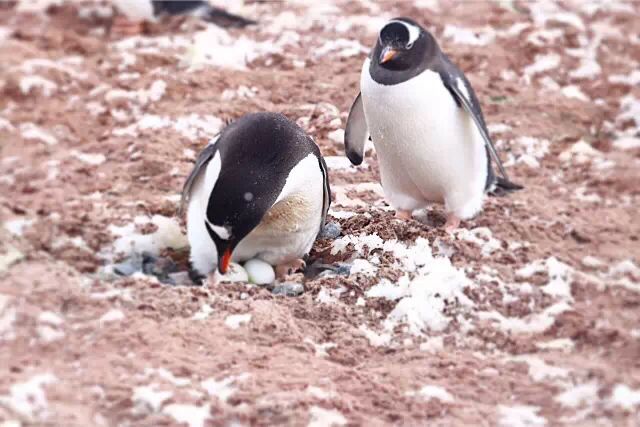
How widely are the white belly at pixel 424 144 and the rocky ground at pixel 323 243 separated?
6.1 inches

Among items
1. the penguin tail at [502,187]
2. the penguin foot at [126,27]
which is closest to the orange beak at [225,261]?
the penguin tail at [502,187]

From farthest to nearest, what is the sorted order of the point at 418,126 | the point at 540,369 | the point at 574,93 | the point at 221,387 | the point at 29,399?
the point at 574,93 < the point at 418,126 < the point at 540,369 < the point at 221,387 < the point at 29,399

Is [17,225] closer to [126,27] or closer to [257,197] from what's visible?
[257,197]

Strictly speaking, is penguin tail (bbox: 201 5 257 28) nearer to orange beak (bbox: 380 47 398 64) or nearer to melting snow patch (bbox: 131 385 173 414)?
orange beak (bbox: 380 47 398 64)

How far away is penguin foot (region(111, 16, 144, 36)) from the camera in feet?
25.6

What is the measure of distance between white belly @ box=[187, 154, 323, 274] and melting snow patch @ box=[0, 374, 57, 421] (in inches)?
48.8

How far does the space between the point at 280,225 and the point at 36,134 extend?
227 centimetres

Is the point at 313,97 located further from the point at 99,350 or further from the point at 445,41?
the point at 99,350

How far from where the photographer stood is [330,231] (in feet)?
15.3

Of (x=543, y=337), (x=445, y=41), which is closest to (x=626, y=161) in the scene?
(x=445, y=41)

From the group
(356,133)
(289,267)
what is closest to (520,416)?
(289,267)

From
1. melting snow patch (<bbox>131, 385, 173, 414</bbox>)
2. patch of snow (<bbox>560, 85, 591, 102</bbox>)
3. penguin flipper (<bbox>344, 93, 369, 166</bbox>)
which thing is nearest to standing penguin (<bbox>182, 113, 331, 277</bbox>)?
penguin flipper (<bbox>344, 93, 369, 166</bbox>)

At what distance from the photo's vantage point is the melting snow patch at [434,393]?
10.4 ft

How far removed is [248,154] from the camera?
4.03 meters
